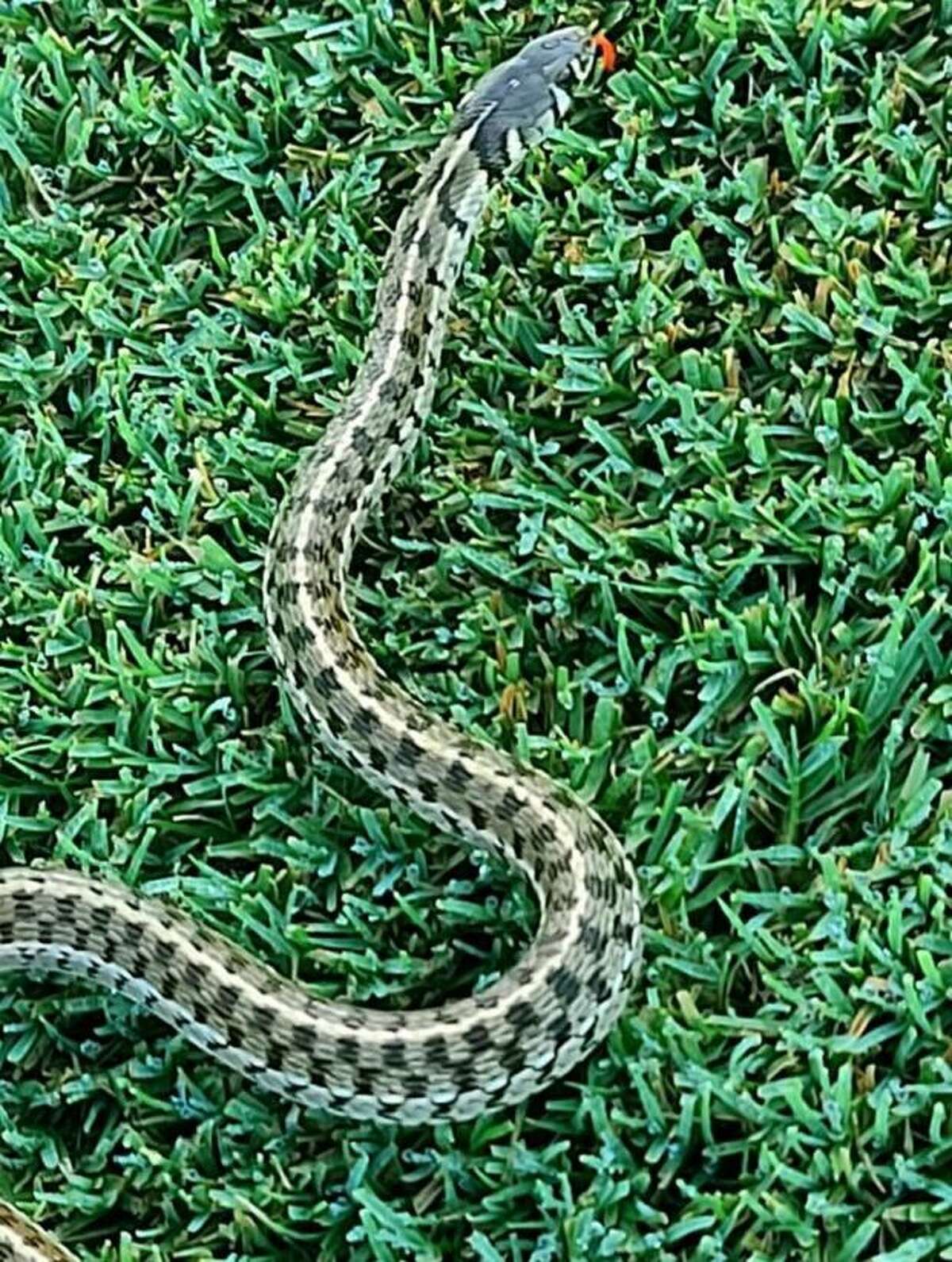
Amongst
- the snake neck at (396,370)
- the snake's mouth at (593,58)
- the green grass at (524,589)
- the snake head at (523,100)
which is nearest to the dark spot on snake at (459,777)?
the green grass at (524,589)

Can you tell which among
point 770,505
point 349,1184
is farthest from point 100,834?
point 770,505

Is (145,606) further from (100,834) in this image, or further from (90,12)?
(90,12)

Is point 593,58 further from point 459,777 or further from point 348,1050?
point 348,1050

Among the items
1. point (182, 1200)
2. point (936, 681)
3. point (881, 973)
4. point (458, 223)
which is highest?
point (458, 223)

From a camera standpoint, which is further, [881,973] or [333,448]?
[333,448]

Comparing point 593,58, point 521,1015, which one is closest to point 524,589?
point 521,1015

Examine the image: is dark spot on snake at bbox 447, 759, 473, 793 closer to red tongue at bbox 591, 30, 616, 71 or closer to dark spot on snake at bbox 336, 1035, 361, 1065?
A: dark spot on snake at bbox 336, 1035, 361, 1065

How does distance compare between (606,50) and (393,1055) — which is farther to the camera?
(606,50)
